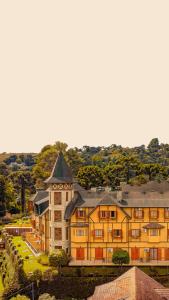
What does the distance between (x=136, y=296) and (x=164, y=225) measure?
30658 mm

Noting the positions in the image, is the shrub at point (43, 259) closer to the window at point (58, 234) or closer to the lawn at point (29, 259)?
the lawn at point (29, 259)

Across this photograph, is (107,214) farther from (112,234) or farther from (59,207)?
(59,207)

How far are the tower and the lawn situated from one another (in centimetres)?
268

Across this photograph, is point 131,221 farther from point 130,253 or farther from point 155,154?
point 155,154

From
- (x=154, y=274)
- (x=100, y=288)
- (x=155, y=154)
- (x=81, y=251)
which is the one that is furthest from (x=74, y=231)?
(x=155, y=154)

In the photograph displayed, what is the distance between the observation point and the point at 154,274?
57.8 meters

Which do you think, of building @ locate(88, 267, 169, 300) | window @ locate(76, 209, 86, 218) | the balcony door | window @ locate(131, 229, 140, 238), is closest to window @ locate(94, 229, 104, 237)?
window @ locate(76, 209, 86, 218)

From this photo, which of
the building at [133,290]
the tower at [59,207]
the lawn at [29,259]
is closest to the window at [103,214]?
the tower at [59,207]

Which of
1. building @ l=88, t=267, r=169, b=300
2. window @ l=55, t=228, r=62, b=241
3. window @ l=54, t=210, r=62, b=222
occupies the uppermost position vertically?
window @ l=54, t=210, r=62, b=222

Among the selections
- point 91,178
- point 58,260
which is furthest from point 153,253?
point 91,178

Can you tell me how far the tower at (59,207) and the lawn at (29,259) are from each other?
8.80ft

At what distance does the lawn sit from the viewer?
59781 millimetres

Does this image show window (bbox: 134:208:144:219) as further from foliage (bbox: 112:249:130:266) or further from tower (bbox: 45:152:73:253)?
tower (bbox: 45:152:73:253)

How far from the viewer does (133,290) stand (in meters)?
33.8
